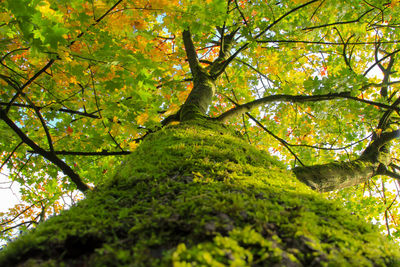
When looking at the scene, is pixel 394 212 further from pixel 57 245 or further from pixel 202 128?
pixel 57 245

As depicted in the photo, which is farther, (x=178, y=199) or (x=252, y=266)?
(x=178, y=199)

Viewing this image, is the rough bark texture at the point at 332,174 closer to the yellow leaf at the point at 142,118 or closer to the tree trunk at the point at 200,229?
the tree trunk at the point at 200,229

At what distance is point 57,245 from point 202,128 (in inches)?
73.5

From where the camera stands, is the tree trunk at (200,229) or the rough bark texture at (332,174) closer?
the tree trunk at (200,229)

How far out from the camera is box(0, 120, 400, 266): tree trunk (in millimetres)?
776

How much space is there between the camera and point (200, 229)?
879 millimetres

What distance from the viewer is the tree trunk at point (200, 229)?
2.55 ft

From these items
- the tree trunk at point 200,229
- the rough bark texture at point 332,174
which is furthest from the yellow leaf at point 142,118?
the rough bark texture at point 332,174

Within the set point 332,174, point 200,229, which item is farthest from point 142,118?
point 332,174

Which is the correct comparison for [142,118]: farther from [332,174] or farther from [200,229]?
[332,174]

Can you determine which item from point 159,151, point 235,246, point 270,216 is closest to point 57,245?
point 235,246

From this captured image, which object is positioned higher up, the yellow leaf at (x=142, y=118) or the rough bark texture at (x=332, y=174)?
the yellow leaf at (x=142, y=118)

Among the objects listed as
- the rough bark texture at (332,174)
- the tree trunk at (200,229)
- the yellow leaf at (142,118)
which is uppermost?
the yellow leaf at (142,118)

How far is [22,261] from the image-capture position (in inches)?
31.3
